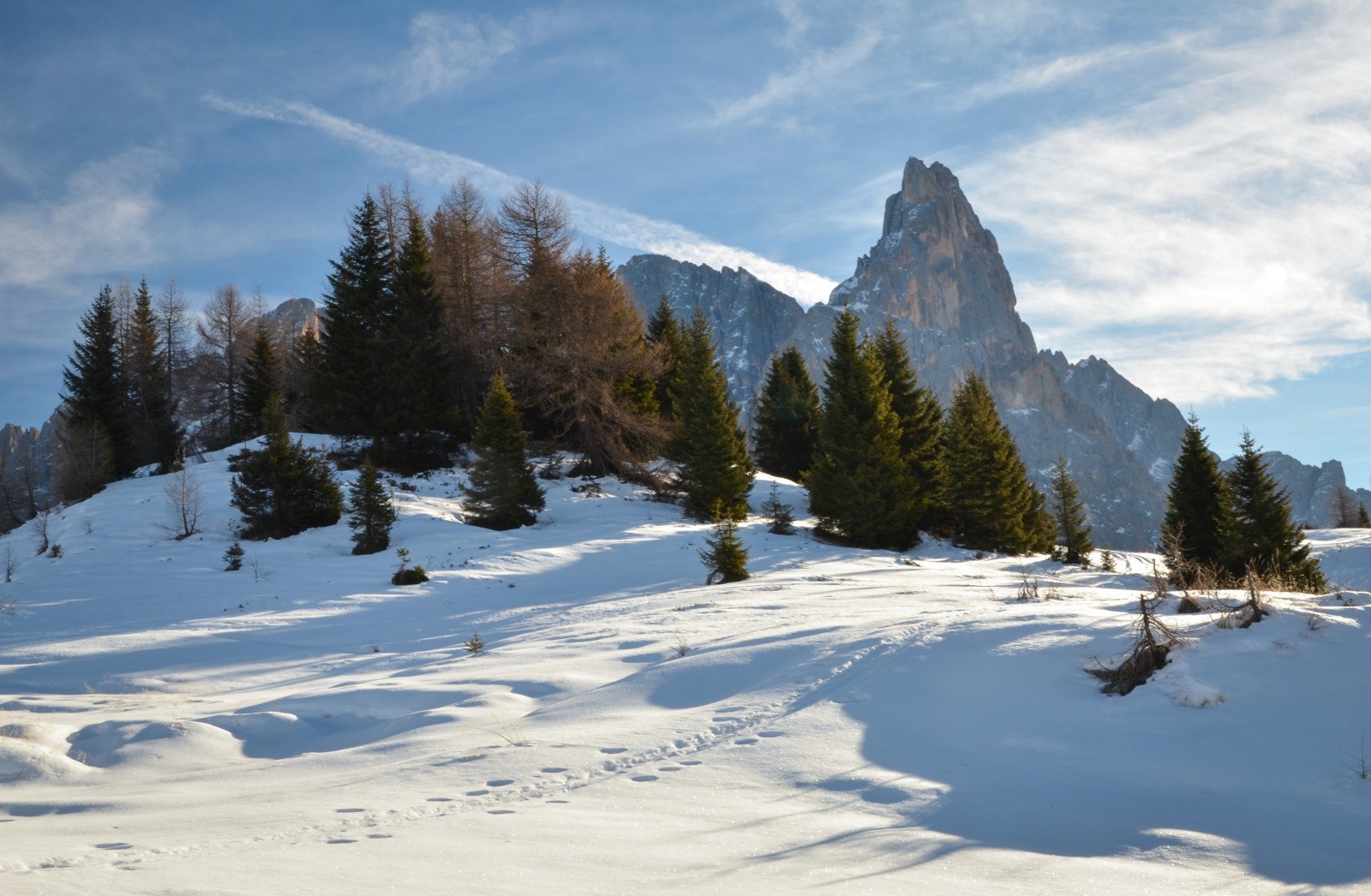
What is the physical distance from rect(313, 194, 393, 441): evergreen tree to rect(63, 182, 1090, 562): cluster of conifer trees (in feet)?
0.33

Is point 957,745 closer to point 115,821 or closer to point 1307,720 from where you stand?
point 1307,720

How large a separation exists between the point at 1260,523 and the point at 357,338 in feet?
107

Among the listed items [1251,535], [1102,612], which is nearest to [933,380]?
[1251,535]

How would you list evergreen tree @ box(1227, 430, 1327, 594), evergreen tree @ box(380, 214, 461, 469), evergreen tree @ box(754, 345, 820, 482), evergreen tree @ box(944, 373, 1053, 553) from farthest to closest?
1. evergreen tree @ box(754, 345, 820, 482)
2. evergreen tree @ box(380, 214, 461, 469)
3. evergreen tree @ box(944, 373, 1053, 553)
4. evergreen tree @ box(1227, 430, 1327, 594)

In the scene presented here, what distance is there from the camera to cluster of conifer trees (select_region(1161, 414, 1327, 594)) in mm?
21859

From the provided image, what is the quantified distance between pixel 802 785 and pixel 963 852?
1.21 meters

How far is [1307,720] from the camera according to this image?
5.38 m

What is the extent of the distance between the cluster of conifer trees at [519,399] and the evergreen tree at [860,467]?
7 cm

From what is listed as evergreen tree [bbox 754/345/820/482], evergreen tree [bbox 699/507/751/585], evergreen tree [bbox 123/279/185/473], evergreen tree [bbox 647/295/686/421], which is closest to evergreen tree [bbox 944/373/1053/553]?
evergreen tree [bbox 754/345/820/482]

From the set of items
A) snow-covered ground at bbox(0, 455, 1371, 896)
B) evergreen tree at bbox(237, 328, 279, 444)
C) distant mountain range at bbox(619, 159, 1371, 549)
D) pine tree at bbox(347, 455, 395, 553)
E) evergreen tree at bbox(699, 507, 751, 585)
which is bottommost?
snow-covered ground at bbox(0, 455, 1371, 896)

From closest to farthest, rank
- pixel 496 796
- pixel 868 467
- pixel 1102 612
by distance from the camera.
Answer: pixel 496 796 < pixel 1102 612 < pixel 868 467

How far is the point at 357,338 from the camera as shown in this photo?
3212 cm

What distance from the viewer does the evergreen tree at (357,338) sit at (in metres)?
31.3

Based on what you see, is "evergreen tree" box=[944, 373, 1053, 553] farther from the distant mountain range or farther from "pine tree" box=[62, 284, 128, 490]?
the distant mountain range
